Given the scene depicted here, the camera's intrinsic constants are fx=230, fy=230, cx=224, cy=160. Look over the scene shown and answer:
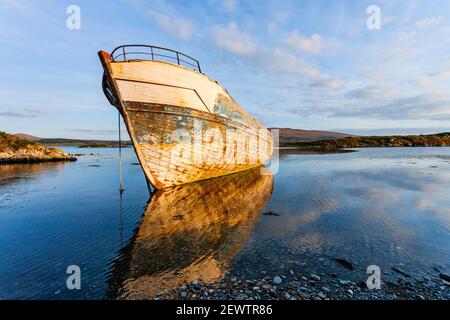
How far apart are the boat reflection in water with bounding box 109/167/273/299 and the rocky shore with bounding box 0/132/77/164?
31.6 metres

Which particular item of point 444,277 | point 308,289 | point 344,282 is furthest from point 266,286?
point 444,277

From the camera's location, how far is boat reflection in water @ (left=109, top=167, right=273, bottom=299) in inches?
173

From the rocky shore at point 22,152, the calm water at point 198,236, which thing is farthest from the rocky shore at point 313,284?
the rocky shore at point 22,152

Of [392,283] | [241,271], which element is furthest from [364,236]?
[241,271]

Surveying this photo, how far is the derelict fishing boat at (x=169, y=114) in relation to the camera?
1103 cm

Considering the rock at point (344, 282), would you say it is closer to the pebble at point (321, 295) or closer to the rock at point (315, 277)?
the rock at point (315, 277)

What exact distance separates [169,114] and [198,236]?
7175 millimetres

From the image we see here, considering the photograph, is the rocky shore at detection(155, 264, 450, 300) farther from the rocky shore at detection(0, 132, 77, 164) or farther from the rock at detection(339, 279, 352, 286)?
the rocky shore at detection(0, 132, 77, 164)

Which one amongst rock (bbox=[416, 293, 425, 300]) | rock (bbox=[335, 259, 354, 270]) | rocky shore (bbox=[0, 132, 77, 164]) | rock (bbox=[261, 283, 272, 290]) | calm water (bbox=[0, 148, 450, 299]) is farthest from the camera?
rocky shore (bbox=[0, 132, 77, 164])

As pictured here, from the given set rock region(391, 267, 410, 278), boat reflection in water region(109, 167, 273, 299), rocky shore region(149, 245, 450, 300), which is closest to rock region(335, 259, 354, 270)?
rocky shore region(149, 245, 450, 300)

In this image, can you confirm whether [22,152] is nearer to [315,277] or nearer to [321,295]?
[315,277]

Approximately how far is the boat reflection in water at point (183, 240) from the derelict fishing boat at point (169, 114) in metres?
Result: 1.92
